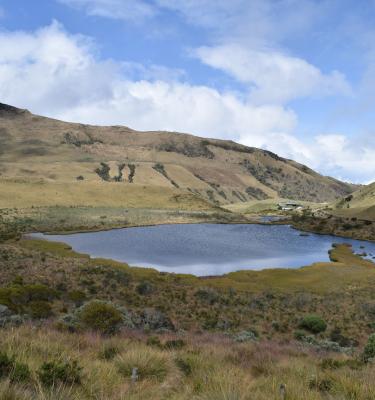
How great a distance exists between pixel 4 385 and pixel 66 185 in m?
163

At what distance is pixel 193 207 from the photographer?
15900cm

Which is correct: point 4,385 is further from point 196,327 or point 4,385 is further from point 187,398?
point 196,327

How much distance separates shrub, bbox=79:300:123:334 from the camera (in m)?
16.9

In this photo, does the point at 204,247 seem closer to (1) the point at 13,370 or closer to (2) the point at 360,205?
(1) the point at 13,370

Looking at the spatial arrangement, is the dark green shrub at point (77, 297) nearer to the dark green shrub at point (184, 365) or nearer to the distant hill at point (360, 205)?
the dark green shrub at point (184, 365)

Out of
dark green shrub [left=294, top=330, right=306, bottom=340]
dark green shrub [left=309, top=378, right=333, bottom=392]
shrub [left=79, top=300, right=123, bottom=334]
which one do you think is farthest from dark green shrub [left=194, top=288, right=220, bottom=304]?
dark green shrub [left=309, top=378, right=333, bottom=392]

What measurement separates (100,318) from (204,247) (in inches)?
2384

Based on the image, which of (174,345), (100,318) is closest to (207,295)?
(100,318)

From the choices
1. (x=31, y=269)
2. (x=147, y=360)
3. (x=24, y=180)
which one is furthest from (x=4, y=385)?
(x=24, y=180)

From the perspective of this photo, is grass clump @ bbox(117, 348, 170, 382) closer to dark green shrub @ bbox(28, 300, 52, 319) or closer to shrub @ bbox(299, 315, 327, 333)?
dark green shrub @ bbox(28, 300, 52, 319)

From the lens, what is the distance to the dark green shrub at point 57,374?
6.73 metres

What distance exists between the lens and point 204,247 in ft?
254

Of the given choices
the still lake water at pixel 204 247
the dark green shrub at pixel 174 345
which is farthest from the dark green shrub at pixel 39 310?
the still lake water at pixel 204 247

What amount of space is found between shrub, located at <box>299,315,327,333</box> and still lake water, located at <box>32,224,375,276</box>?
1007 inches
